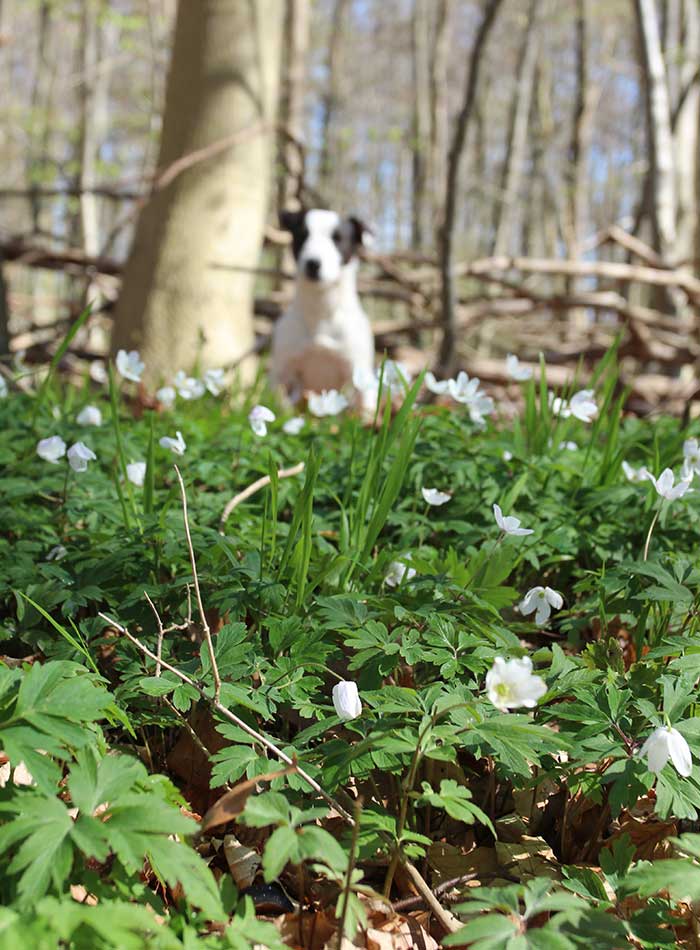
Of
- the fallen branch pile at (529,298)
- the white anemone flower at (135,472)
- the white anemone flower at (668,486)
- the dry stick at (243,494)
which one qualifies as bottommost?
the dry stick at (243,494)

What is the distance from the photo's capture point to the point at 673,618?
1740mm

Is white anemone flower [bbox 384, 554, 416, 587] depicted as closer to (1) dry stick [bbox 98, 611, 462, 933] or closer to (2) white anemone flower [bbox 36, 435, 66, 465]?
(1) dry stick [bbox 98, 611, 462, 933]

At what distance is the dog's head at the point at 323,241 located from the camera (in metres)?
4.43

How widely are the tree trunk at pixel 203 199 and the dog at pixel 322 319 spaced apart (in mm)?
450

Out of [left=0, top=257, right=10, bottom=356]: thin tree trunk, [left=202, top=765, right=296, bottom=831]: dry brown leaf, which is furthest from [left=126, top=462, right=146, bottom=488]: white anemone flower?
[left=0, top=257, right=10, bottom=356]: thin tree trunk

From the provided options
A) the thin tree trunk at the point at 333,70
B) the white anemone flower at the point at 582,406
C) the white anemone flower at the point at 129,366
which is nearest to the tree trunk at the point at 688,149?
the white anemone flower at the point at 582,406

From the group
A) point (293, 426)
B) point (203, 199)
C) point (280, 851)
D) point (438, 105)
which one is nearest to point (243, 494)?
point (293, 426)

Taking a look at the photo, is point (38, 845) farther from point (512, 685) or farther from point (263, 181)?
point (263, 181)

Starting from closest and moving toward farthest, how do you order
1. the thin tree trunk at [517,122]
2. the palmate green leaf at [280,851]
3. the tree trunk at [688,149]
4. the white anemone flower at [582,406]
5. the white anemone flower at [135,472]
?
the palmate green leaf at [280,851], the white anemone flower at [135,472], the white anemone flower at [582,406], the tree trunk at [688,149], the thin tree trunk at [517,122]

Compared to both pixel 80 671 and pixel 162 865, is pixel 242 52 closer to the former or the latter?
pixel 80 671

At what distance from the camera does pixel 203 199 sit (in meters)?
4.81

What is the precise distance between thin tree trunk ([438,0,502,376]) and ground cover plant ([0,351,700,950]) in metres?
2.72

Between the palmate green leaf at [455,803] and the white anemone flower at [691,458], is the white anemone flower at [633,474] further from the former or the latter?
the palmate green leaf at [455,803]

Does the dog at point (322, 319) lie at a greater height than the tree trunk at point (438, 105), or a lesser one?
lesser
